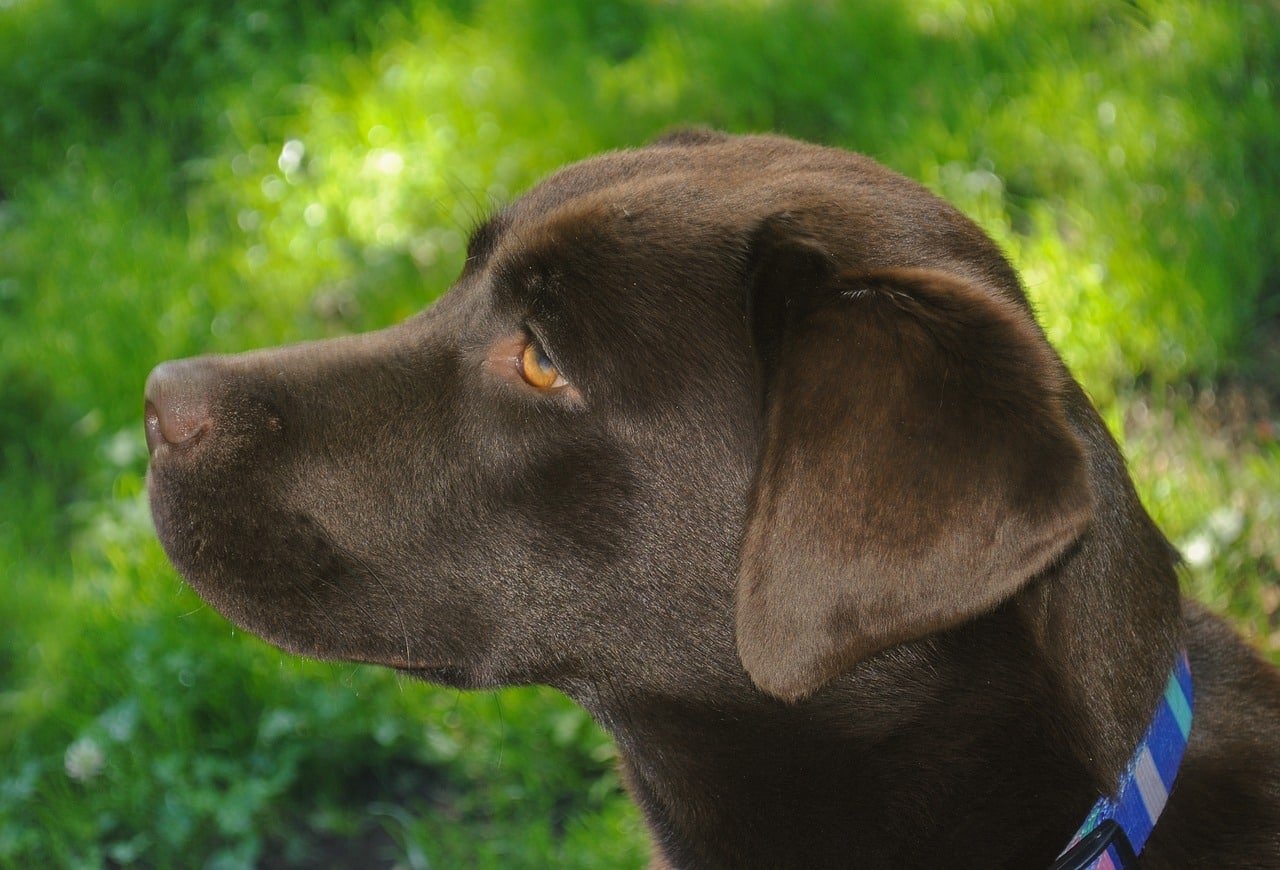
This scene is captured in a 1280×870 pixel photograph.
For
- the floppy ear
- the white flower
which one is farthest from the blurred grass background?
the floppy ear

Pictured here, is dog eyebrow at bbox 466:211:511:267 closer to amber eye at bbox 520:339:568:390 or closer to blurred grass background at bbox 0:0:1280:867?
amber eye at bbox 520:339:568:390

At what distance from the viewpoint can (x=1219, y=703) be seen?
2357 millimetres

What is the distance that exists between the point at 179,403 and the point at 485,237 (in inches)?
22.8

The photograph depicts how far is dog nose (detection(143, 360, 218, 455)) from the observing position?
2.38 metres

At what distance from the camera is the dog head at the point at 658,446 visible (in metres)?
1.83

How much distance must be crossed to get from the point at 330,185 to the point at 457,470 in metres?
2.96

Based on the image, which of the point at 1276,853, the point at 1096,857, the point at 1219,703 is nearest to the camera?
the point at 1096,857

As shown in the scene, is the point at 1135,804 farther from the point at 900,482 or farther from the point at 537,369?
the point at 537,369

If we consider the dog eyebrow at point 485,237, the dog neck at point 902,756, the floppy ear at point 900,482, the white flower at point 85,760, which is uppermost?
the floppy ear at point 900,482

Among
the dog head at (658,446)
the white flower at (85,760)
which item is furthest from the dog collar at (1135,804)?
the white flower at (85,760)

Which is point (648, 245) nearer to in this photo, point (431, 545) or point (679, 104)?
point (431, 545)

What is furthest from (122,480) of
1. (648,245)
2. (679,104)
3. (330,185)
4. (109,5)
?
(109,5)

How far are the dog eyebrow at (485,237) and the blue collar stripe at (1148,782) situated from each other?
49.9 inches

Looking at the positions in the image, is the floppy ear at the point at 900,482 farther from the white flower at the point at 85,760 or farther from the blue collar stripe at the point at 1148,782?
the white flower at the point at 85,760
